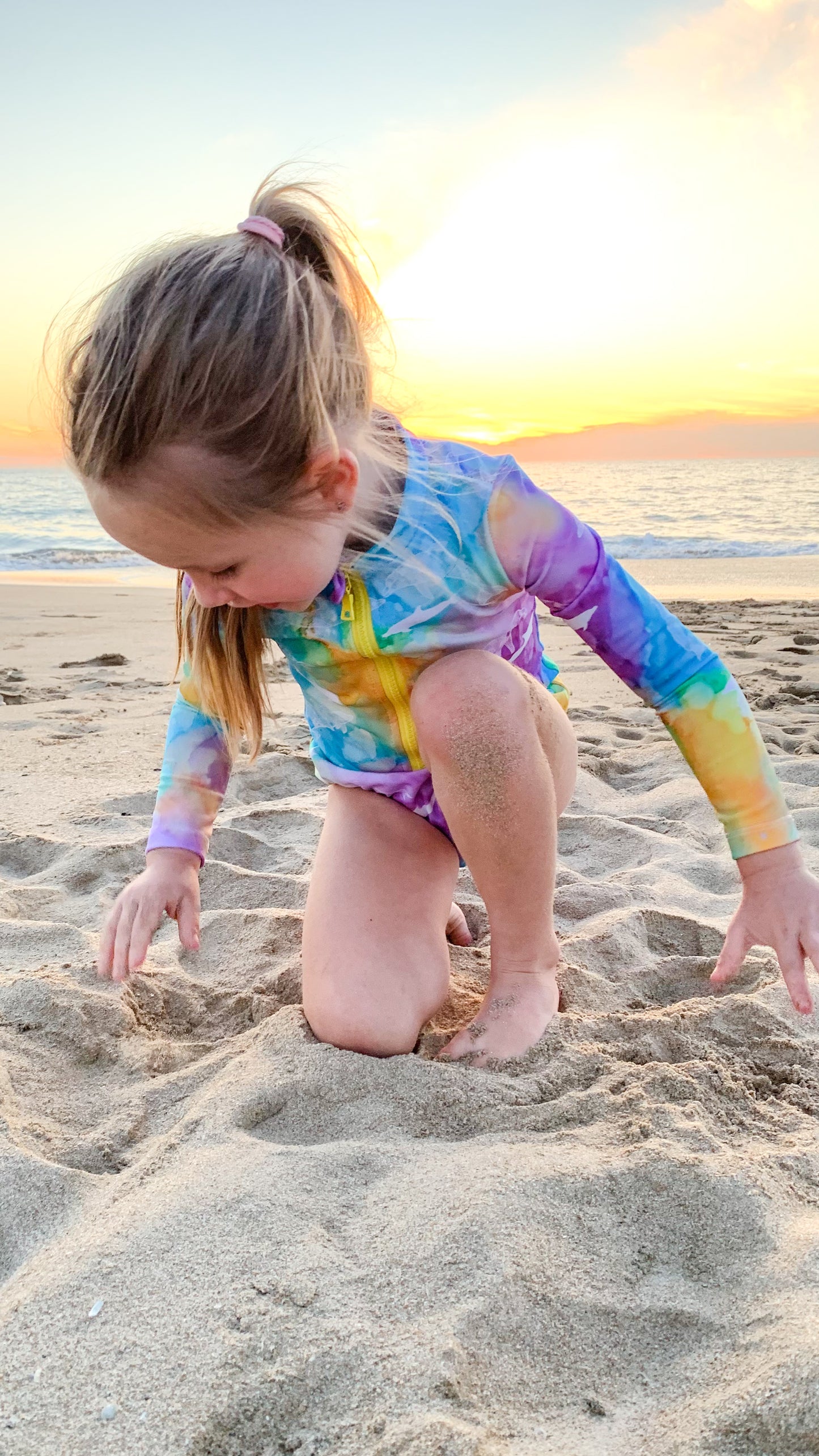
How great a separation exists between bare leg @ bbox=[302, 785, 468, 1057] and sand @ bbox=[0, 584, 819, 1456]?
7 centimetres

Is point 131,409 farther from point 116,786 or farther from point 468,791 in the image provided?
point 116,786

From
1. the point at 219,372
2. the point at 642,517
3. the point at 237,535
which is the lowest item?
the point at 642,517

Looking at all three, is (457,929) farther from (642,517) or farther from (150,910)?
(642,517)

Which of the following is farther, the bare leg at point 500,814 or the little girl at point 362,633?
the bare leg at point 500,814

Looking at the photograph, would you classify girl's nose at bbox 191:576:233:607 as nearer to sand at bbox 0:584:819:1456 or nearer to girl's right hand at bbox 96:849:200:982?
girl's right hand at bbox 96:849:200:982

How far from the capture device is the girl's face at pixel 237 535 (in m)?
1.38

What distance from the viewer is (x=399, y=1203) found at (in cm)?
117

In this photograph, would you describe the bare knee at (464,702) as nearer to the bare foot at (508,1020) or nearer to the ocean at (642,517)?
the bare foot at (508,1020)

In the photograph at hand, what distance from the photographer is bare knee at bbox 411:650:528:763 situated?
5.29 feet

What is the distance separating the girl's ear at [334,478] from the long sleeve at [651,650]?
0.83 feet

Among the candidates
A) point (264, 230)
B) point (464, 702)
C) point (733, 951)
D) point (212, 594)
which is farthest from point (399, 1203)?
point (264, 230)

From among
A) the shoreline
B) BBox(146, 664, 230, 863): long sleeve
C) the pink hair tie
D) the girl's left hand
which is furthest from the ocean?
the girl's left hand

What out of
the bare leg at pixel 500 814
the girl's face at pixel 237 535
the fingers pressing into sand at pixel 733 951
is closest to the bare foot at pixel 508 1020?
the bare leg at pixel 500 814

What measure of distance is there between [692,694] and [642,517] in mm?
14156
